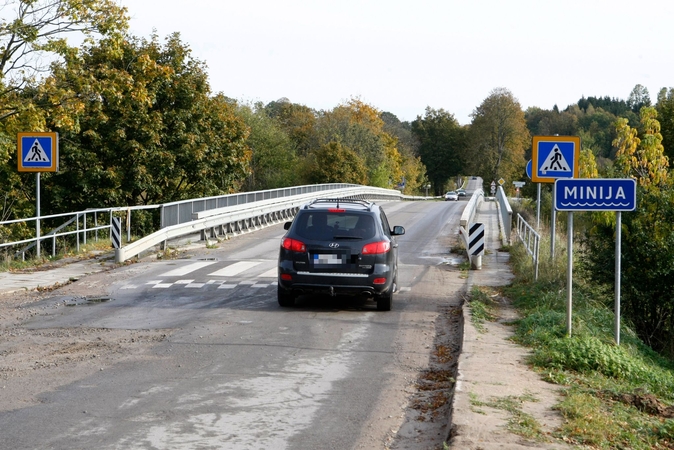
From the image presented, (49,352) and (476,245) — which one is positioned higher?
(476,245)

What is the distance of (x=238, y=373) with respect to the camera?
8.50 meters

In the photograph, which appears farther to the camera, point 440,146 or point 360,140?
point 440,146

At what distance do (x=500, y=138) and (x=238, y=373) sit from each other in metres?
108

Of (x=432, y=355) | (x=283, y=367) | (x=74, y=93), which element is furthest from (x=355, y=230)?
→ (x=74, y=93)

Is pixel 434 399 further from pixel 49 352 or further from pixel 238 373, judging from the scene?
pixel 49 352

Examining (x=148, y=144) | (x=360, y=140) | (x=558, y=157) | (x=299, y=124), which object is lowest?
(x=558, y=157)

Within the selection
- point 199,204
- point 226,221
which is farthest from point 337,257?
point 226,221

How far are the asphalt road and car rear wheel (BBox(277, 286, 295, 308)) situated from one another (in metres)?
0.26

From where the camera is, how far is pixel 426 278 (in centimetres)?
1741

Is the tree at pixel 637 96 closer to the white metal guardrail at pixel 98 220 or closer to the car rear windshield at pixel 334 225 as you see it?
the white metal guardrail at pixel 98 220

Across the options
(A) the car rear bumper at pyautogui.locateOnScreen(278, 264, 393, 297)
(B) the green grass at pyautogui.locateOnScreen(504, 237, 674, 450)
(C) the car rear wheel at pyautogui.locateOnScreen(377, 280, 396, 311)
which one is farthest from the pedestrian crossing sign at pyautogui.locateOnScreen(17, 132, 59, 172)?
(B) the green grass at pyautogui.locateOnScreen(504, 237, 674, 450)

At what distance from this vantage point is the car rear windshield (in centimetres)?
1295

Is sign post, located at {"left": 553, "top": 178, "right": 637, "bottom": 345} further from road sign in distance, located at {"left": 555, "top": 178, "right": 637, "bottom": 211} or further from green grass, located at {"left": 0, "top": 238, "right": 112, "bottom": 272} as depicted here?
green grass, located at {"left": 0, "top": 238, "right": 112, "bottom": 272}

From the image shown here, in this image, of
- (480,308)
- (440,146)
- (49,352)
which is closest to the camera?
(49,352)
